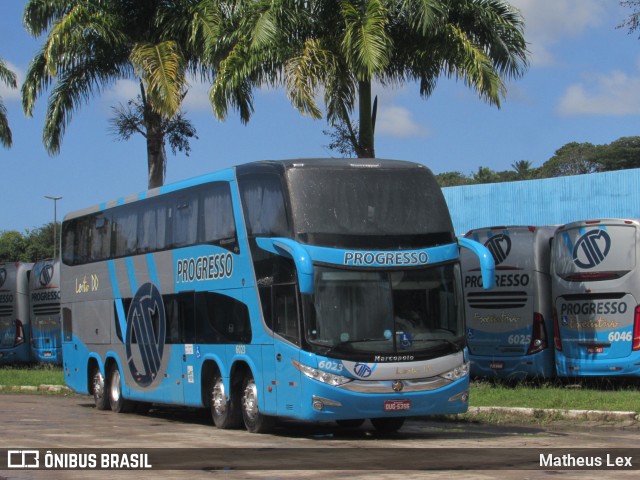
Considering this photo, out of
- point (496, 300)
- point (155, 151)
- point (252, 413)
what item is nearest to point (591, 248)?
point (496, 300)

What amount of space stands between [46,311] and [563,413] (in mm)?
21273

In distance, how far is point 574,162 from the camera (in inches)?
3019

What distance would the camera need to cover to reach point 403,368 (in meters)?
14.8

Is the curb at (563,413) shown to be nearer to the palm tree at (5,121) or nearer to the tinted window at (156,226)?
the tinted window at (156,226)

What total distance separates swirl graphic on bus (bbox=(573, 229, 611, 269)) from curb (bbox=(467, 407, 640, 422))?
4556 mm

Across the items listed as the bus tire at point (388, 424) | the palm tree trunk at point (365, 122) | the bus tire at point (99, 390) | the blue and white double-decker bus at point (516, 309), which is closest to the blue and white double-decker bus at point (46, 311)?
the bus tire at point (99, 390)

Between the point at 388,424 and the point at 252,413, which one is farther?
the point at 252,413

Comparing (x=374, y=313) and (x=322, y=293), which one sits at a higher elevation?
(x=322, y=293)

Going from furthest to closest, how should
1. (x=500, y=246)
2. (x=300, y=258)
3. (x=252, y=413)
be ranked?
(x=500, y=246)
(x=252, y=413)
(x=300, y=258)

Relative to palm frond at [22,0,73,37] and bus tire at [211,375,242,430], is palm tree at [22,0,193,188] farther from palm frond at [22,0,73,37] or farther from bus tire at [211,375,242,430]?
bus tire at [211,375,242,430]

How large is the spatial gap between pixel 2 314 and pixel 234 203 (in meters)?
21.4

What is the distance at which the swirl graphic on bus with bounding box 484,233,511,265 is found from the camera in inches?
904

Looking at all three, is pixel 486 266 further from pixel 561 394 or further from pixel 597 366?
pixel 597 366

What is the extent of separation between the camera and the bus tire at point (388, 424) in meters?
16.2
